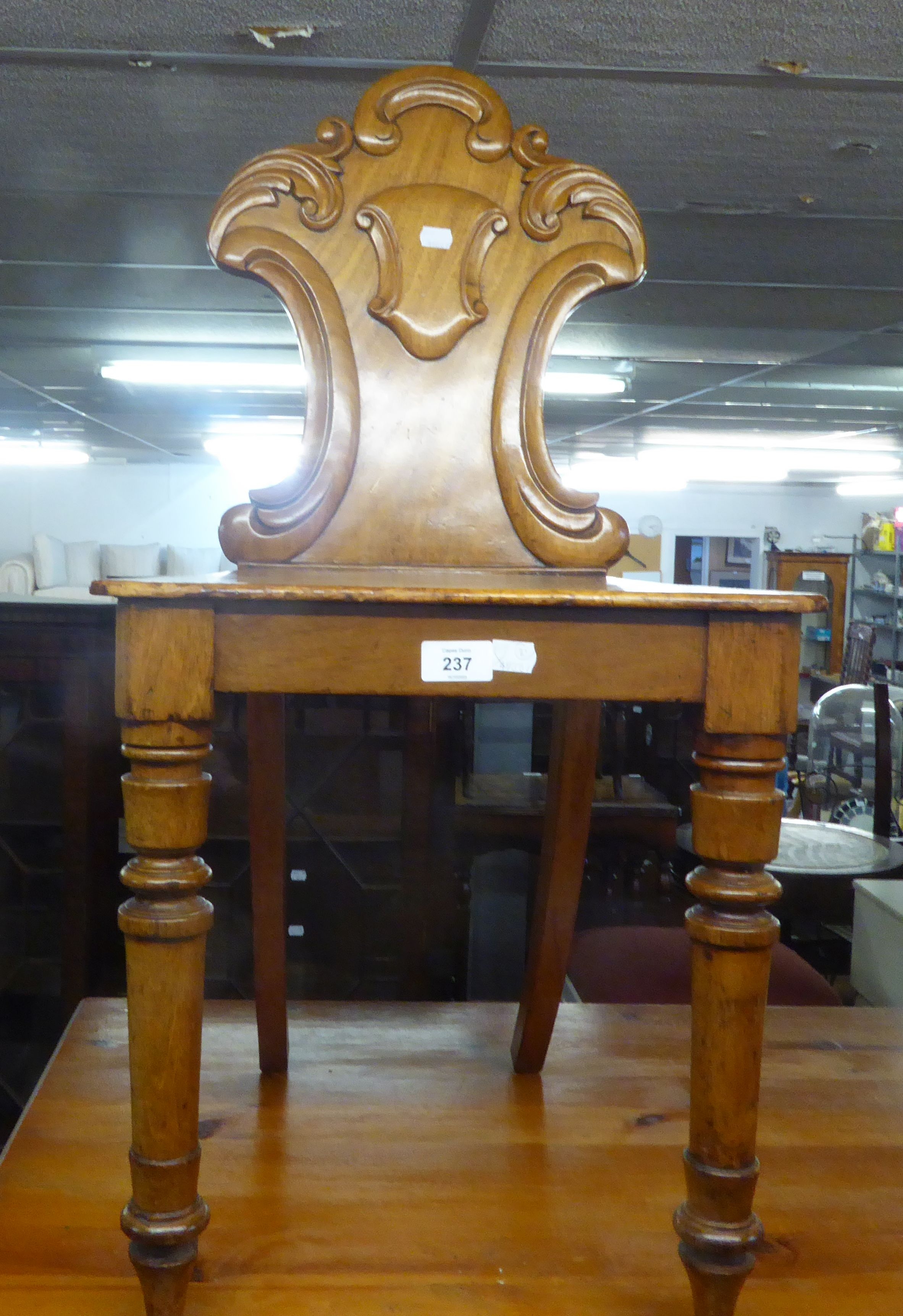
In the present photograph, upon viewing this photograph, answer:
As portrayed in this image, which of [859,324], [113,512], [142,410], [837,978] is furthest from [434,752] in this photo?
[113,512]

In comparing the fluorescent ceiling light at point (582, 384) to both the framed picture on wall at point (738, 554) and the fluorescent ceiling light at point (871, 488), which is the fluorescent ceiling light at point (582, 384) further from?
the framed picture on wall at point (738, 554)

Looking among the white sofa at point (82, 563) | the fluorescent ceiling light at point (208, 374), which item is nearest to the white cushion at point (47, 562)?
the white sofa at point (82, 563)

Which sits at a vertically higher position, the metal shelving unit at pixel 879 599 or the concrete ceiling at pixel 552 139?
the concrete ceiling at pixel 552 139

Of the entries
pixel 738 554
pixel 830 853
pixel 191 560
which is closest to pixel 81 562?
pixel 191 560

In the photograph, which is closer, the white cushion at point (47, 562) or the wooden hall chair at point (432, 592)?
the wooden hall chair at point (432, 592)

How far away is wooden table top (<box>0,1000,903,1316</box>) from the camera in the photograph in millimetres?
967

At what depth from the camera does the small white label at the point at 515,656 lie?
0.86 metres

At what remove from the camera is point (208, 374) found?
5.20 m

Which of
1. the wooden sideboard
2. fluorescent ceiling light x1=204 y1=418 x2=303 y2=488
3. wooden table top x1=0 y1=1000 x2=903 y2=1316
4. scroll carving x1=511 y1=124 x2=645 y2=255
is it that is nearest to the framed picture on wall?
fluorescent ceiling light x1=204 y1=418 x2=303 y2=488

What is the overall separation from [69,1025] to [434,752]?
1200 mm

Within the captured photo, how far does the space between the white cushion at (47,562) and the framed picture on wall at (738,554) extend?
21.8ft

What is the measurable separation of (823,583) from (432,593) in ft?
34.8

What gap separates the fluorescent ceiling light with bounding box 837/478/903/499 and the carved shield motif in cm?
968

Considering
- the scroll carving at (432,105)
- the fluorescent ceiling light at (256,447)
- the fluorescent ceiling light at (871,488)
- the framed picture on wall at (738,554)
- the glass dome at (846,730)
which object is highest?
the fluorescent ceiling light at (871,488)
